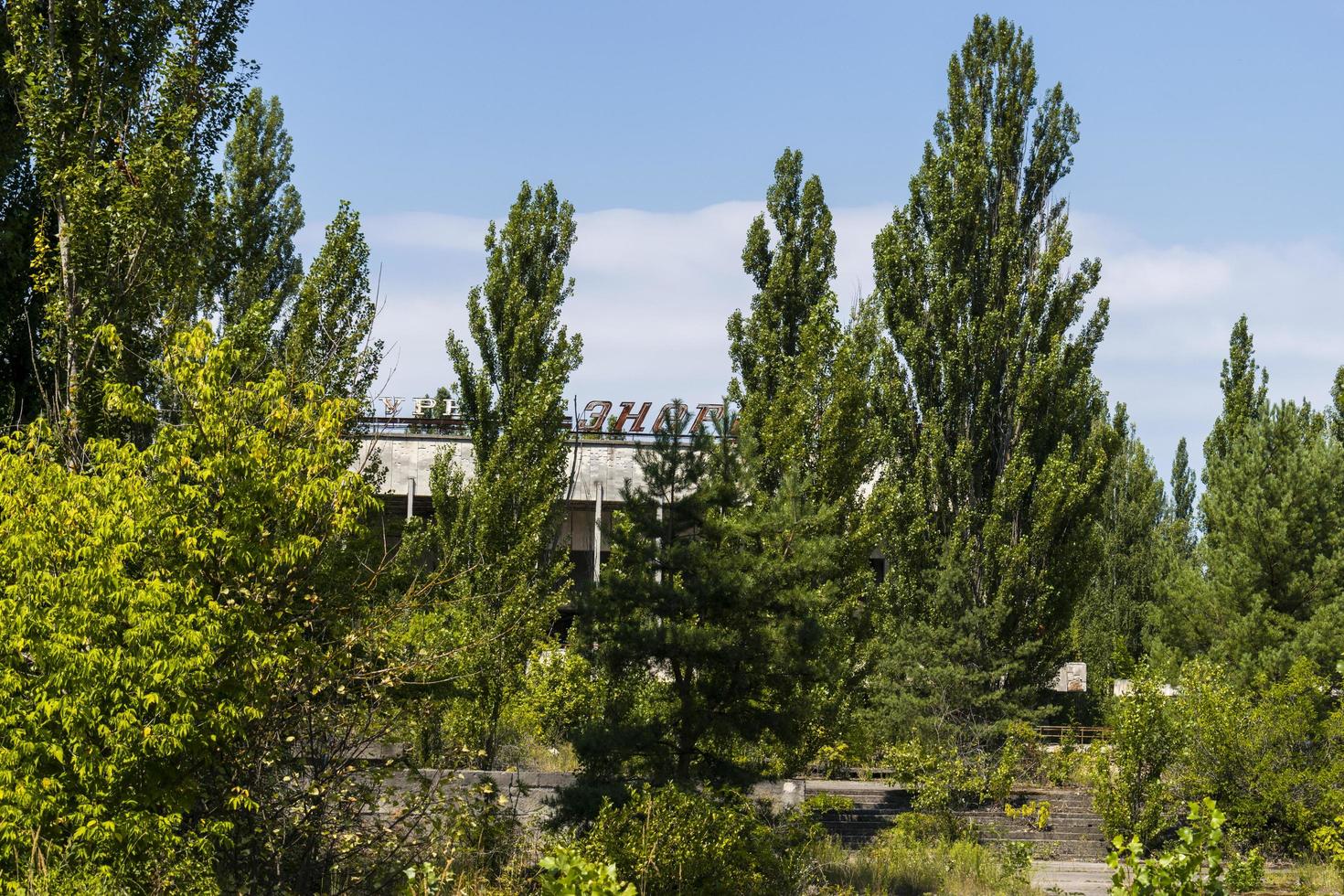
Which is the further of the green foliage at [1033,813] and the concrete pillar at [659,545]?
the green foliage at [1033,813]

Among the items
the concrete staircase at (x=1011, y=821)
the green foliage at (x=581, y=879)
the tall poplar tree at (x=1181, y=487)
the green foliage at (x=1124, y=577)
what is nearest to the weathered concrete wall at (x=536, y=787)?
the concrete staircase at (x=1011, y=821)

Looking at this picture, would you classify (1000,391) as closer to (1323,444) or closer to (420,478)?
(1323,444)

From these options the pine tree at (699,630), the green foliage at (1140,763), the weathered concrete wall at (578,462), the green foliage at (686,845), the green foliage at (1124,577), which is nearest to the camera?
the green foliage at (686,845)

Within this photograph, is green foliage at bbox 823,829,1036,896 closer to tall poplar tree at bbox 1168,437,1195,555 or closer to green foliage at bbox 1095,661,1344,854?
green foliage at bbox 1095,661,1344,854

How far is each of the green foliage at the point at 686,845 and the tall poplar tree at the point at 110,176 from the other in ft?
23.7

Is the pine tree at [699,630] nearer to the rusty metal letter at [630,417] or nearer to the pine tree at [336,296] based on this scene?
the pine tree at [336,296]

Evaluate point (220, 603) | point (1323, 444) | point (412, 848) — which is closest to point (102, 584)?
point (220, 603)

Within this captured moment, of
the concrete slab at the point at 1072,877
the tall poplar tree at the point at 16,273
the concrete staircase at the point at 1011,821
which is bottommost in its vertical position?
the concrete slab at the point at 1072,877

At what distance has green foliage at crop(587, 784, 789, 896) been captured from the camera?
13.4 meters

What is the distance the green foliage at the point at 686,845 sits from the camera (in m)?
13.4

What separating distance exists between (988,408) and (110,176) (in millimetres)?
19562

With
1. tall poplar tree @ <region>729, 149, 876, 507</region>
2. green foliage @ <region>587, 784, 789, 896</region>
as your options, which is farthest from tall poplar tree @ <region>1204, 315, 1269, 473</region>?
green foliage @ <region>587, 784, 789, 896</region>

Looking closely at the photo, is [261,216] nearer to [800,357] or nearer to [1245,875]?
[800,357]

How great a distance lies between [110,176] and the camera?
15.5 metres
